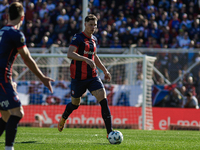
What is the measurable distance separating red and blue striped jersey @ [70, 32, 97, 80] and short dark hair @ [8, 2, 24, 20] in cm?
238

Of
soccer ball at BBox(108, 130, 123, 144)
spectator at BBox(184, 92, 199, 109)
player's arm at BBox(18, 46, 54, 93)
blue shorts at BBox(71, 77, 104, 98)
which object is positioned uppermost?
player's arm at BBox(18, 46, 54, 93)

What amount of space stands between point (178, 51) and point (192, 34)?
3.07 m

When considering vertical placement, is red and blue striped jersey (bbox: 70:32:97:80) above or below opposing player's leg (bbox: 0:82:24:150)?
above

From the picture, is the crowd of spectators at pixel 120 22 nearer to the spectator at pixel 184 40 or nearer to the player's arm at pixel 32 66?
the spectator at pixel 184 40

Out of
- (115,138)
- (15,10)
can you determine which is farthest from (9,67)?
(115,138)

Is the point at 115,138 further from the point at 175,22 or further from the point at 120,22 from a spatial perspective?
the point at 120,22

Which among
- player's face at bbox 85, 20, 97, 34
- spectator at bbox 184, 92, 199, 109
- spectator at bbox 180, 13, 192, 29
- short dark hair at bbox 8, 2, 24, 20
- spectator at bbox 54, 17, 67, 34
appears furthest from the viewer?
spectator at bbox 54, 17, 67, 34

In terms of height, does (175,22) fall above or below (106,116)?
above

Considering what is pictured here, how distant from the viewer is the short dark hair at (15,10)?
197 inches

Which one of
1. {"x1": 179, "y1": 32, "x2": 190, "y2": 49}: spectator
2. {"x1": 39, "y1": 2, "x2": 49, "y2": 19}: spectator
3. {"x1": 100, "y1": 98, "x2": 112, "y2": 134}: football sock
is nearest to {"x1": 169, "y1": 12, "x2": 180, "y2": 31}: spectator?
{"x1": 179, "y1": 32, "x2": 190, "y2": 49}: spectator

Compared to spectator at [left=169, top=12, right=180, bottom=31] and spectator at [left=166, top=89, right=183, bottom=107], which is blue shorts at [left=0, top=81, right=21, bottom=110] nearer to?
spectator at [left=166, top=89, right=183, bottom=107]

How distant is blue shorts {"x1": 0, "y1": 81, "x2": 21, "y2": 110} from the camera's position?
4.88 metres

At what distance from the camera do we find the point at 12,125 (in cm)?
490

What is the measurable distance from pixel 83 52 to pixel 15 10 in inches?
106
